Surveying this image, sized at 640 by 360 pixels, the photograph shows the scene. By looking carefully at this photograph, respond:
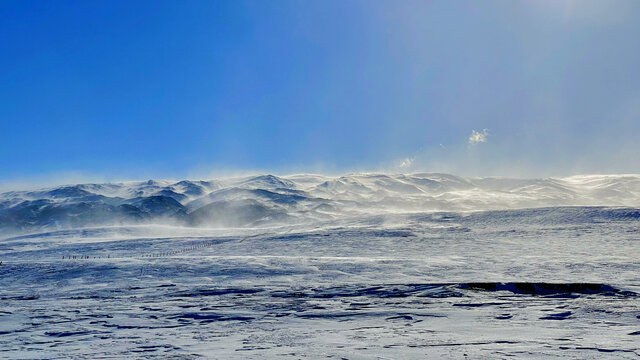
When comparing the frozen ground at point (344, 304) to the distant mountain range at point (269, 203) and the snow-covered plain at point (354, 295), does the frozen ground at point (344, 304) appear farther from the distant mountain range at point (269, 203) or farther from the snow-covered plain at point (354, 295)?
the distant mountain range at point (269, 203)

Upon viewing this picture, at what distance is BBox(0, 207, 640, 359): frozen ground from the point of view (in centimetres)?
1063

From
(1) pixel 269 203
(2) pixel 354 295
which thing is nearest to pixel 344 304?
(2) pixel 354 295

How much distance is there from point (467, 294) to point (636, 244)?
85.6ft

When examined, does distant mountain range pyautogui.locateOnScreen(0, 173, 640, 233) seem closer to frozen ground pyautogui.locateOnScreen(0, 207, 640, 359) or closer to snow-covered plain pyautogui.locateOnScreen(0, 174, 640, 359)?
snow-covered plain pyautogui.locateOnScreen(0, 174, 640, 359)

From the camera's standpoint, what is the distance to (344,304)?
17375 millimetres

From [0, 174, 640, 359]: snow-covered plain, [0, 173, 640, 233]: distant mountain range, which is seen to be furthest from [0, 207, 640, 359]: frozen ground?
[0, 173, 640, 233]: distant mountain range

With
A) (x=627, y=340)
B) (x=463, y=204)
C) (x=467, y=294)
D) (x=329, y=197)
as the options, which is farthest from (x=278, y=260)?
(x=329, y=197)

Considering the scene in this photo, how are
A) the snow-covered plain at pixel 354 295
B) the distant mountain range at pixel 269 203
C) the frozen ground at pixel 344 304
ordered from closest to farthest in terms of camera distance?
the frozen ground at pixel 344 304, the snow-covered plain at pixel 354 295, the distant mountain range at pixel 269 203

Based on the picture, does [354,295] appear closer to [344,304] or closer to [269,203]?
[344,304]

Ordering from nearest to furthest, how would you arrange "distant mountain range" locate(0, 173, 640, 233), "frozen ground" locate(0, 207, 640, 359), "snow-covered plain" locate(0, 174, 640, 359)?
"frozen ground" locate(0, 207, 640, 359) < "snow-covered plain" locate(0, 174, 640, 359) < "distant mountain range" locate(0, 173, 640, 233)

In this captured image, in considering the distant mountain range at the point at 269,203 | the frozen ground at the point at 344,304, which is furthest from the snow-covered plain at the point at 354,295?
the distant mountain range at the point at 269,203

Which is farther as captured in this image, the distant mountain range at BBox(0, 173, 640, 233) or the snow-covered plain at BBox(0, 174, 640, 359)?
the distant mountain range at BBox(0, 173, 640, 233)

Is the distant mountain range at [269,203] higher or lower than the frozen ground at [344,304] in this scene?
higher

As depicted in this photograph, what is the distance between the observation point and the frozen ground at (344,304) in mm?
10633
